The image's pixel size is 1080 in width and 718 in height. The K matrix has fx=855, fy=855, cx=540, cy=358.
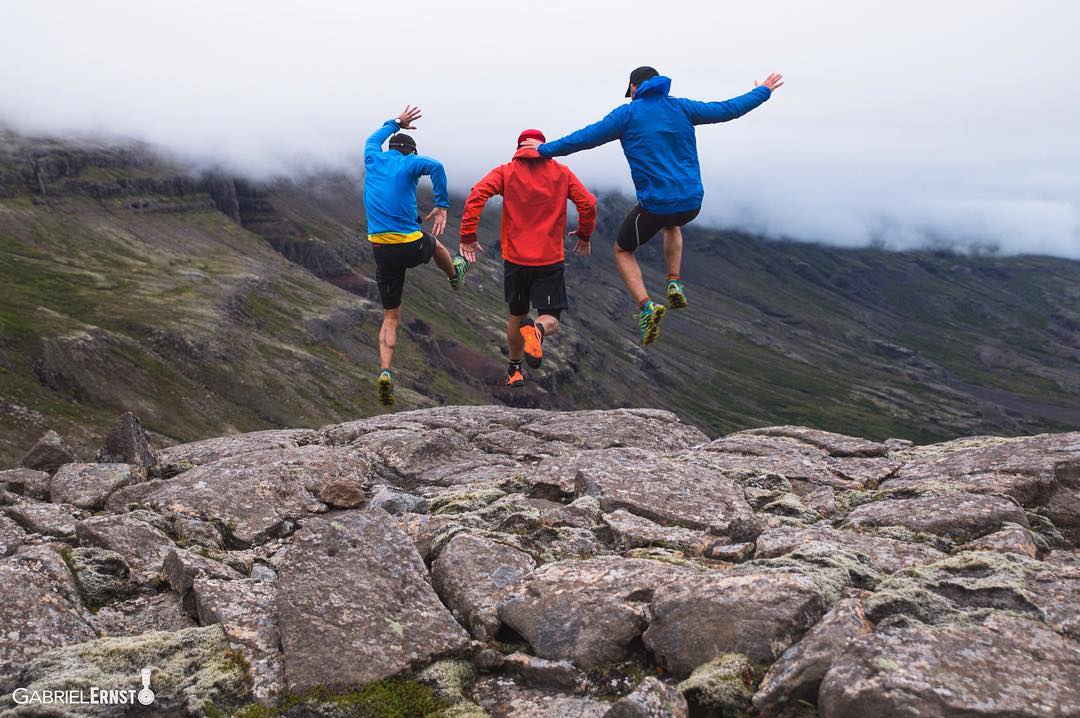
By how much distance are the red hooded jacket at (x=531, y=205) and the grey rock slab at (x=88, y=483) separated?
917cm

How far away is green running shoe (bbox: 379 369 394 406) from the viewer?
790 inches

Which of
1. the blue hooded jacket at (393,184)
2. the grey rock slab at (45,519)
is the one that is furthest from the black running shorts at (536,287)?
the grey rock slab at (45,519)

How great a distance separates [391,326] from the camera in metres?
20.9

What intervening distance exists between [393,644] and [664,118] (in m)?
11.4

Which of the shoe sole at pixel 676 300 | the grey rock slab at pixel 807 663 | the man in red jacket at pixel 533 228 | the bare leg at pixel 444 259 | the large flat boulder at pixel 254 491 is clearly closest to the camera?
the grey rock slab at pixel 807 663

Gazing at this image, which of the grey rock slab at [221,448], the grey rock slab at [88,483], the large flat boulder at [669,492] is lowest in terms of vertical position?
the grey rock slab at [221,448]

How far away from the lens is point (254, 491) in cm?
1712

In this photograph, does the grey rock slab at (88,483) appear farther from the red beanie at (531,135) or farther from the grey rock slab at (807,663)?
the grey rock slab at (807,663)

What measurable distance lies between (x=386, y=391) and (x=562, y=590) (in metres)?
9.97

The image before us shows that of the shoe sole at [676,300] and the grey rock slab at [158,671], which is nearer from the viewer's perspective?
the grey rock slab at [158,671]

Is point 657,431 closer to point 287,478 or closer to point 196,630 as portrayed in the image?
point 287,478

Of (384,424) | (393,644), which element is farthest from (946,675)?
(384,424)

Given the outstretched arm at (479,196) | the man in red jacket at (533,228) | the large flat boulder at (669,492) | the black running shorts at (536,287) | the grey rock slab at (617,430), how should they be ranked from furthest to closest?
1. the grey rock slab at (617,430)
2. the black running shorts at (536,287)
3. the man in red jacket at (533,228)
4. the outstretched arm at (479,196)
5. the large flat boulder at (669,492)

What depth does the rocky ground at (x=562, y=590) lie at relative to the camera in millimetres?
9484
